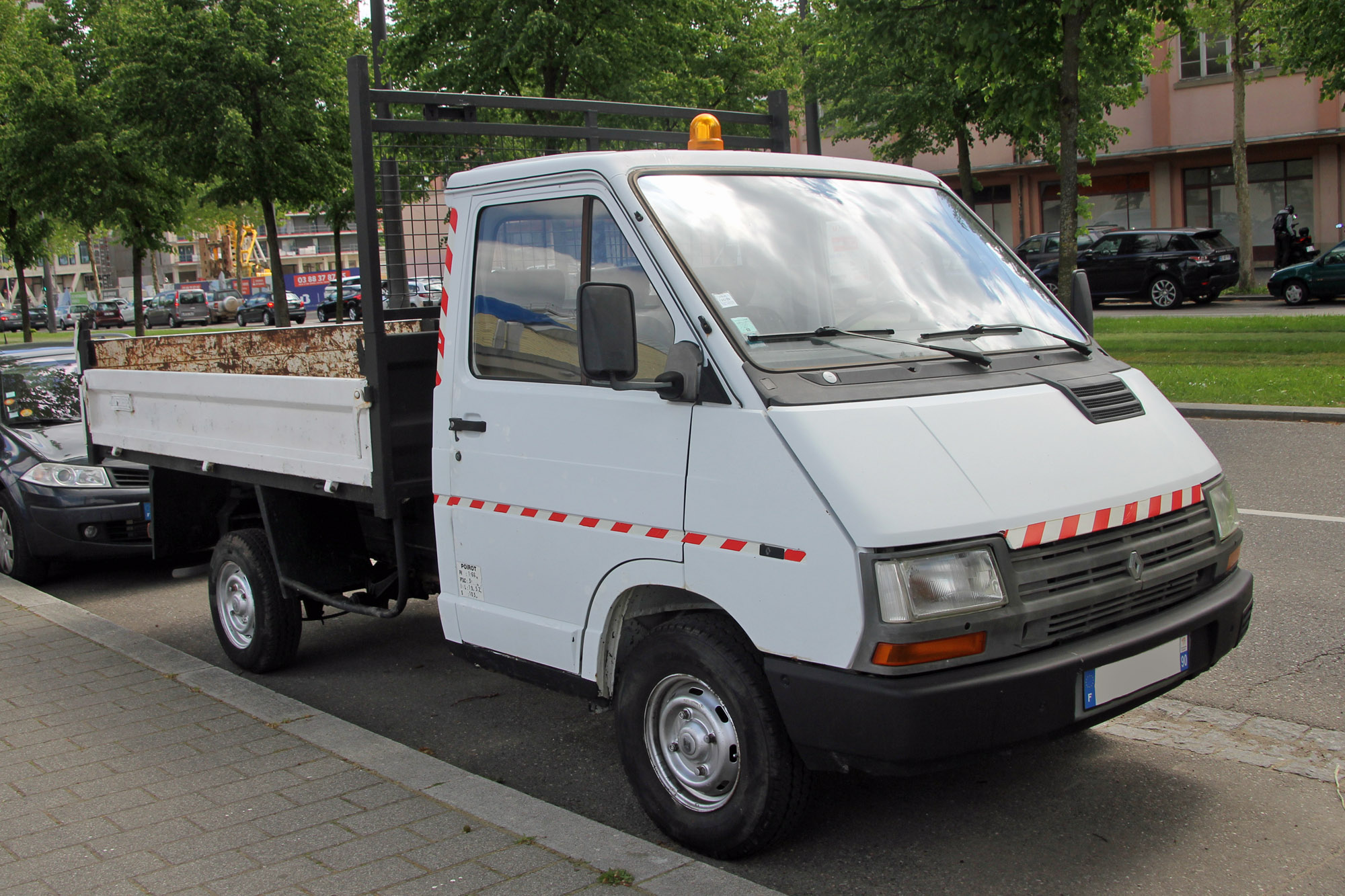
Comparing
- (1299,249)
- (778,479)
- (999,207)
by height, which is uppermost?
(999,207)

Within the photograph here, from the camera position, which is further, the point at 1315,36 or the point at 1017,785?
the point at 1315,36

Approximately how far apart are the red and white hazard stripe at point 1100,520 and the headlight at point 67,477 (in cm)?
707

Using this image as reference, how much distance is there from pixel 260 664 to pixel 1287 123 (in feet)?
115

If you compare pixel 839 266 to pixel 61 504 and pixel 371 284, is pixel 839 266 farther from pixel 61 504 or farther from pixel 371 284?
pixel 61 504

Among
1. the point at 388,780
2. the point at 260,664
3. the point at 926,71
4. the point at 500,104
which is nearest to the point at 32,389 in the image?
the point at 260,664

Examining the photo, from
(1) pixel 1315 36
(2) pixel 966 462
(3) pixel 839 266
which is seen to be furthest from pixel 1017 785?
(1) pixel 1315 36

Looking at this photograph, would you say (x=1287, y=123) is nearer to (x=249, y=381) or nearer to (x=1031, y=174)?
(x=1031, y=174)

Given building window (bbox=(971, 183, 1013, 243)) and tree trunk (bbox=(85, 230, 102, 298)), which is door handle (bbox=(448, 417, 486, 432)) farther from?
building window (bbox=(971, 183, 1013, 243))

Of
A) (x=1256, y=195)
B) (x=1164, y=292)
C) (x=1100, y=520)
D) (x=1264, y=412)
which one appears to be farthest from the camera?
(x=1256, y=195)

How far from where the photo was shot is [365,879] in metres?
3.56

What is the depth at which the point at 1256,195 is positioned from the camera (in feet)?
116

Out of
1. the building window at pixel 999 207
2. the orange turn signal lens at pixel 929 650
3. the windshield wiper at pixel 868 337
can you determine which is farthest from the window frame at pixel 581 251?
the building window at pixel 999 207

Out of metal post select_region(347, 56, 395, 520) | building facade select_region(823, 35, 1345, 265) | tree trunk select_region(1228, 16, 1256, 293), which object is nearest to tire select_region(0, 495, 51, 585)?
metal post select_region(347, 56, 395, 520)

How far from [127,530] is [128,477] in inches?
17.4
